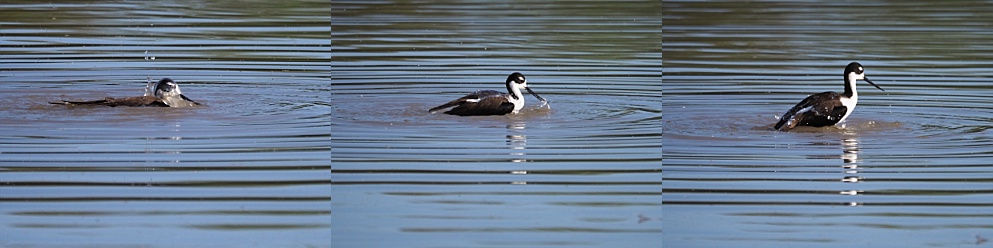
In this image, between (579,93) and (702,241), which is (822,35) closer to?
(579,93)

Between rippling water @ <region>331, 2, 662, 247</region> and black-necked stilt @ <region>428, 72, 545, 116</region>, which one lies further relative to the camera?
black-necked stilt @ <region>428, 72, 545, 116</region>

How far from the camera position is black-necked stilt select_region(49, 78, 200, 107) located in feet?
35.8

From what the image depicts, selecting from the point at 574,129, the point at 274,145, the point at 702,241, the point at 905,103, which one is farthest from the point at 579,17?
the point at 702,241

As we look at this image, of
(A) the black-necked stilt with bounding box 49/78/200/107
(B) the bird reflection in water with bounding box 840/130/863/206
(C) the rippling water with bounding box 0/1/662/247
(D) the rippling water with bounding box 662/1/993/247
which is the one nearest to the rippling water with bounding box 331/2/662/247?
(C) the rippling water with bounding box 0/1/662/247

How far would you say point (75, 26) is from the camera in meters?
16.7

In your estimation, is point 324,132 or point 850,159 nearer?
point 850,159

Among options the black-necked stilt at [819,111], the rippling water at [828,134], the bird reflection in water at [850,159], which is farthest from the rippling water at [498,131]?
the bird reflection in water at [850,159]

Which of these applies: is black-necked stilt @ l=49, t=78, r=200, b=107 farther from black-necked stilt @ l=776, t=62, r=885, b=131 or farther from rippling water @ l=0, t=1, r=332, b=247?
black-necked stilt @ l=776, t=62, r=885, b=131

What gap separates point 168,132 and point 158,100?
51.0 inches

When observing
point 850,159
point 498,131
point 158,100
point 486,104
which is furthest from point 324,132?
point 850,159

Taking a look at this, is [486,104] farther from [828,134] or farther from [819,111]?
[828,134]

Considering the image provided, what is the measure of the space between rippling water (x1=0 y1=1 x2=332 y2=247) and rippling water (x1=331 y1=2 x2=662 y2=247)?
10.1 inches

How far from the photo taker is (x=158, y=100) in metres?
10.9

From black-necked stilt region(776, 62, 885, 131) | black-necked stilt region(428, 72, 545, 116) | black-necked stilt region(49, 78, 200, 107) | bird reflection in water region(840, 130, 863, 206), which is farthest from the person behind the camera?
black-necked stilt region(49, 78, 200, 107)
